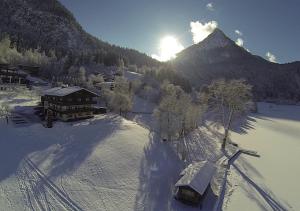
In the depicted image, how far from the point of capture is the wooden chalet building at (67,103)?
151 feet

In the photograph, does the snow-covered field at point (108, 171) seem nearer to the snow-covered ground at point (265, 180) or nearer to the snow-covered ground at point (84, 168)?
the snow-covered ground at point (84, 168)

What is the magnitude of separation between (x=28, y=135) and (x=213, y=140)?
38.1 m

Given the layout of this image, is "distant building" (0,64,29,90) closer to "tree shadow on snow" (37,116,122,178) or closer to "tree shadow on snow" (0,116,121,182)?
"tree shadow on snow" (0,116,121,182)

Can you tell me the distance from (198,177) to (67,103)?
2670 cm

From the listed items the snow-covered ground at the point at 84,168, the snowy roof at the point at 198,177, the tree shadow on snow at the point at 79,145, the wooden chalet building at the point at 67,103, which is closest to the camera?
the snow-covered ground at the point at 84,168

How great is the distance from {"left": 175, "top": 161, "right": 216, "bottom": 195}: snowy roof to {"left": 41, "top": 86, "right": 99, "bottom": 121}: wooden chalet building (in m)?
24.2

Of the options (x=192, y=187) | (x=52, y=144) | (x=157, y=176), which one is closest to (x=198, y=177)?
(x=192, y=187)

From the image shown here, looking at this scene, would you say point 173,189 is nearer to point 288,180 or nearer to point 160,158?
point 160,158

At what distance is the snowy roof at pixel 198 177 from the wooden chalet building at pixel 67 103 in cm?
2420

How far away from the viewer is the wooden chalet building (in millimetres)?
45875

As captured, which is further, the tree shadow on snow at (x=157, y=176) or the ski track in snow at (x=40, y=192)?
the tree shadow on snow at (x=157, y=176)

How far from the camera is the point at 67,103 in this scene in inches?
1809

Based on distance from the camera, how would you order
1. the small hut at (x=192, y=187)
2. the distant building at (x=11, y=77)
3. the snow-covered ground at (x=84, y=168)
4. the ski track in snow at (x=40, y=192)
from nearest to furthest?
the ski track in snow at (x=40, y=192), the snow-covered ground at (x=84, y=168), the small hut at (x=192, y=187), the distant building at (x=11, y=77)

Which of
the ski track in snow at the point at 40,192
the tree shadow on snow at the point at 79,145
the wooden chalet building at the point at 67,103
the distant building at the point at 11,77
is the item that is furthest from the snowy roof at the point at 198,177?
the distant building at the point at 11,77
